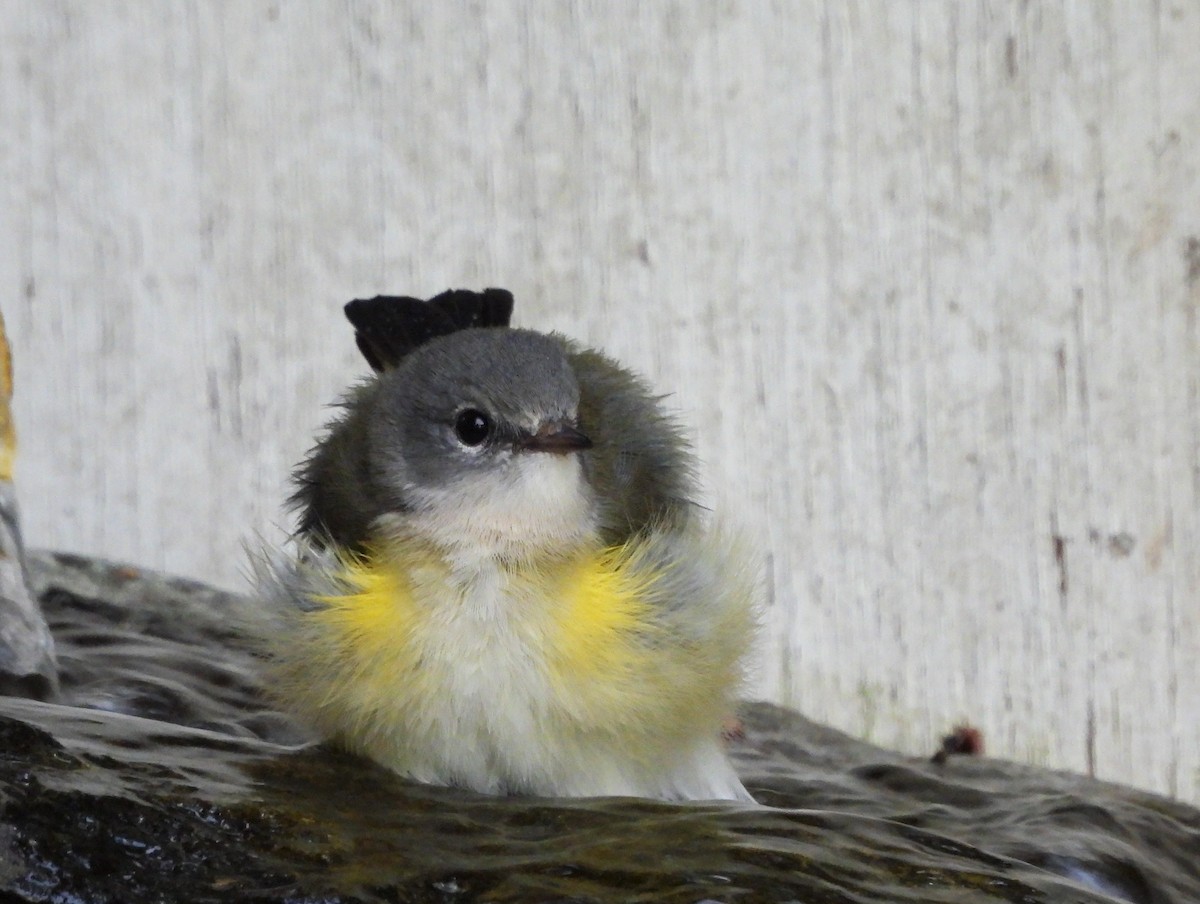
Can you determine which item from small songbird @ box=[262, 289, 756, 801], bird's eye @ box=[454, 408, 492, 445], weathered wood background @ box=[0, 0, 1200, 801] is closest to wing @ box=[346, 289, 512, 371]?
small songbird @ box=[262, 289, 756, 801]

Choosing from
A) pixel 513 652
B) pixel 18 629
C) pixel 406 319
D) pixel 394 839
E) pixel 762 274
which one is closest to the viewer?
pixel 394 839

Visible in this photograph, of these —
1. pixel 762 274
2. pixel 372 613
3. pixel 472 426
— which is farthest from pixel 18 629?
pixel 762 274

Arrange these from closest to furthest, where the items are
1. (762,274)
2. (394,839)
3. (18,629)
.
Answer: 1. (394,839)
2. (18,629)
3. (762,274)

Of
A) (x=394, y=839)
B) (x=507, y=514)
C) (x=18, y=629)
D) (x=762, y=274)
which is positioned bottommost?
(x=394, y=839)

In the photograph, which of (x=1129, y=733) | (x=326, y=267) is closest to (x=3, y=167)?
(x=326, y=267)

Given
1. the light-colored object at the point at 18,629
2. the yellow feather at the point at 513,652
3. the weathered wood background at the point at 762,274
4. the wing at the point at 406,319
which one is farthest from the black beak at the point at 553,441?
the weathered wood background at the point at 762,274

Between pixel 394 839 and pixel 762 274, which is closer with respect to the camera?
pixel 394 839

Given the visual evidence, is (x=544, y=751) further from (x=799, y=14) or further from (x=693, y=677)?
(x=799, y=14)

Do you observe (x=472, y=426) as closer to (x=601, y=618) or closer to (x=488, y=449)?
(x=488, y=449)

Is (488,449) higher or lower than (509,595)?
higher
